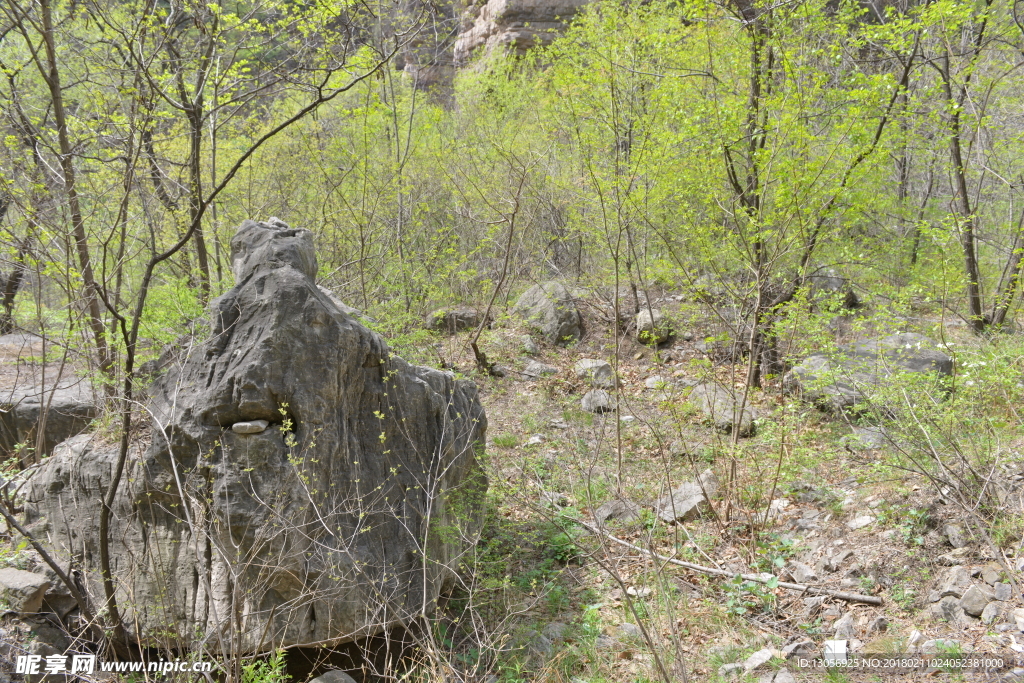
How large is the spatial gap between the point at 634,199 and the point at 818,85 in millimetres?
2243

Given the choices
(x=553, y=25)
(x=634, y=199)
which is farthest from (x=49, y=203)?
(x=553, y=25)

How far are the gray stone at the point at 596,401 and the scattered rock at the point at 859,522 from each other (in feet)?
11.7

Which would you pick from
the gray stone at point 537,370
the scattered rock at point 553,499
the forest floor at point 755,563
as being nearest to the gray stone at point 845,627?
the forest floor at point 755,563

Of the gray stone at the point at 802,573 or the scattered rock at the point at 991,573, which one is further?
the gray stone at the point at 802,573

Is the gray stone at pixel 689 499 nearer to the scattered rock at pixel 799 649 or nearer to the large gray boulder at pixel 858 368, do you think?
the large gray boulder at pixel 858 368

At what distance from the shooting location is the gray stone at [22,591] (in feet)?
13.8

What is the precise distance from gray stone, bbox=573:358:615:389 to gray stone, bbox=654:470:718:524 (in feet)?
9.36

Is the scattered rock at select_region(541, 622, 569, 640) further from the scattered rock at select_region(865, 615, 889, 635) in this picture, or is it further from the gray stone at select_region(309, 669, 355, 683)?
the scattered rock at select_region(865, 615, 889, 635)

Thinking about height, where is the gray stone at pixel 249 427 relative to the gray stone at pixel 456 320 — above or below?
above

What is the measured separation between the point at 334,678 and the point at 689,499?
3.32 metres

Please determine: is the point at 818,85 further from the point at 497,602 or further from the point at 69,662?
the point at 69,662

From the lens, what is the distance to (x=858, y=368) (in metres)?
6.02

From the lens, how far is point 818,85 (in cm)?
657

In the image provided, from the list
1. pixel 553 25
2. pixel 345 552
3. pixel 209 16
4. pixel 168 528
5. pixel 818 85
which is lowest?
pixel 345 552
